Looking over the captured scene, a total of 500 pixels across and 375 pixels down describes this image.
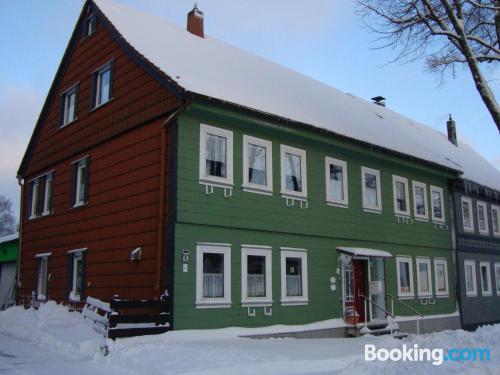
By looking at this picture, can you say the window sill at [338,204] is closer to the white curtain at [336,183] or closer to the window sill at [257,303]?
the white curtain at [336,183]

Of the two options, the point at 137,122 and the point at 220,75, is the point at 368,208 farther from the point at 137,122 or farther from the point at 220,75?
the point at 137,122

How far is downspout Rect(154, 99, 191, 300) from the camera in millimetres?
13211

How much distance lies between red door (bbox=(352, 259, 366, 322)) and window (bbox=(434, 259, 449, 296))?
16.8ft

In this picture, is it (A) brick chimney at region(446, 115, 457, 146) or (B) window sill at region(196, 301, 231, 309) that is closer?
(B) window sill at region(196, 301, 231, 309)

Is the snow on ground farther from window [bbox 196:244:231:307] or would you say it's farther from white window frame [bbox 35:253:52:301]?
white window frame [bbox 35:253:52:301]

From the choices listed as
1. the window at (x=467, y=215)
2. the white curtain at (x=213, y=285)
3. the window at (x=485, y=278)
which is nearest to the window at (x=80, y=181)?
the white curtain at (x=213, y=285)

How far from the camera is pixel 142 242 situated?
14.2m

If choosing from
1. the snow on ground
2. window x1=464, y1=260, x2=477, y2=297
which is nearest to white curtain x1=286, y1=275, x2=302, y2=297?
the snow on ground

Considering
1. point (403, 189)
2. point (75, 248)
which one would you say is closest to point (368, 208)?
point (403, 189)

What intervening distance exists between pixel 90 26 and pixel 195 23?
3.76 m

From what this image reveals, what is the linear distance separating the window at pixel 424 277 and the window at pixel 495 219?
750cm

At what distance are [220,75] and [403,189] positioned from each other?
932 centimetres

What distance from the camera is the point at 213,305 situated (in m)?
13.5

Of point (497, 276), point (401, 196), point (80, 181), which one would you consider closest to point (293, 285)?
point (401, 196)
